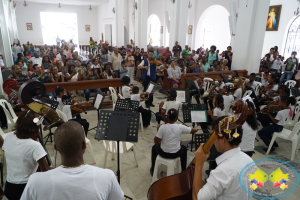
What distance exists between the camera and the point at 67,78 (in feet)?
21.1

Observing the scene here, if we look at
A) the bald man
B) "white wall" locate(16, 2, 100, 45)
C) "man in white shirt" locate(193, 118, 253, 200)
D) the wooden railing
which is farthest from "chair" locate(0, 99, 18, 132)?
"white wall" locate(16, 2, 100, 45)

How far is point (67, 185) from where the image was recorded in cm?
112

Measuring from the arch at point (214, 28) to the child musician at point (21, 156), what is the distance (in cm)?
1472

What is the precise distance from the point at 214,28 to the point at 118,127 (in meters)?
15.5

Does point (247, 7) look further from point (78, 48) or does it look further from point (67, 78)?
point (78, 48)

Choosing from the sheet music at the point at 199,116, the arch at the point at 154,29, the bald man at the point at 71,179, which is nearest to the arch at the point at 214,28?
the arch at the point at 154,29

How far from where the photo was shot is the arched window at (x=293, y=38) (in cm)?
1138

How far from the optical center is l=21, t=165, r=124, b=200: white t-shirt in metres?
1.11

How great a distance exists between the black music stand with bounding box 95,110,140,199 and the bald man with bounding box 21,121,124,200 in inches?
47.0

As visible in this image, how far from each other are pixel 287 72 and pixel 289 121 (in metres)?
4.13

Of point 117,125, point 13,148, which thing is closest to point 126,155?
point 117,125

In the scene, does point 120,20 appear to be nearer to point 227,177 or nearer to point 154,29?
point 154,29

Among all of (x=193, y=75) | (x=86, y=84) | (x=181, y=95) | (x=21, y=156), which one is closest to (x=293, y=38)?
(x=193, y=75)

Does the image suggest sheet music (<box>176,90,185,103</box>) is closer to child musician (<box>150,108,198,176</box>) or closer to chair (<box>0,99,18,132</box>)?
child musician (<box>150,108,198,176</box>)
